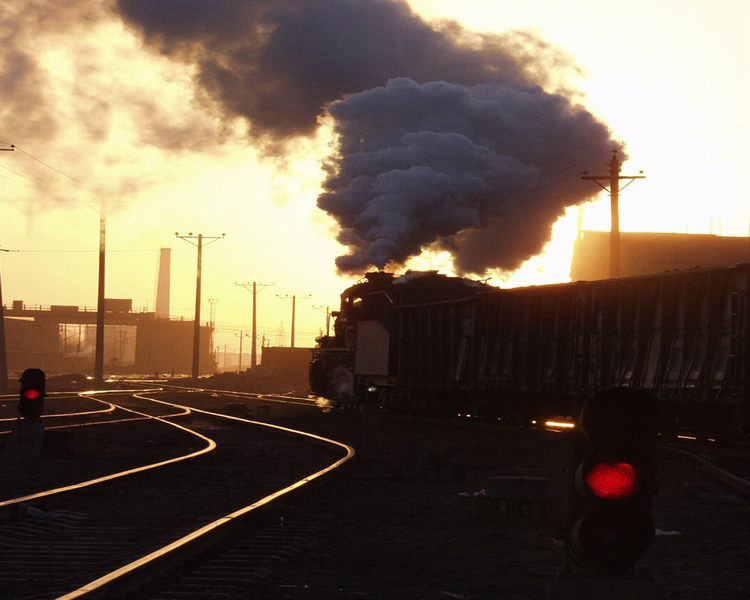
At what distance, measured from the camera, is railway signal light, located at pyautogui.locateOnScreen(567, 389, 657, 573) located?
3.77 meters

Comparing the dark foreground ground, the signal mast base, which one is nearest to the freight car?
the dark foreground ground

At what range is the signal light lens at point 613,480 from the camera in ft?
12.4

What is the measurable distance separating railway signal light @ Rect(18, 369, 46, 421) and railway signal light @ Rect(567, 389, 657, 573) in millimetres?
11654

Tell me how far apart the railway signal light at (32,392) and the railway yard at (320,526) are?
0.72 m

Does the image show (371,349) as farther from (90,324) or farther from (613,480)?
(90,324)

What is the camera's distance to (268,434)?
23766mm

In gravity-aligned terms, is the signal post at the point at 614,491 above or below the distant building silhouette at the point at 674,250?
below

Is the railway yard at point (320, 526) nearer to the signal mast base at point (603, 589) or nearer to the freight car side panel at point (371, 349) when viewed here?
the signal mast base at point (603, 589)

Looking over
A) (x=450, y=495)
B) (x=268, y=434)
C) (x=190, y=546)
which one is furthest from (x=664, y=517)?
(x=268, y=434)

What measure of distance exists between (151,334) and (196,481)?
146692 millimetres

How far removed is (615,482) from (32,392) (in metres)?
12.4

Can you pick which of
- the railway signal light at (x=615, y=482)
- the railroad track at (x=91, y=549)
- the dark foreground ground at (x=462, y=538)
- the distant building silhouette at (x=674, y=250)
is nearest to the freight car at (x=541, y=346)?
the dark foreground ground at (x=462, y=538)

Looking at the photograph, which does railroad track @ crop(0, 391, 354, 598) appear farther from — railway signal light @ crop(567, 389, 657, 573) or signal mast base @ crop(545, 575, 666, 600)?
railway signal light @ crop(567, 389, 657, 573)

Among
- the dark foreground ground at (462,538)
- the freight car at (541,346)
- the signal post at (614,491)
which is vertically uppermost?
the freight car at (541,346)
